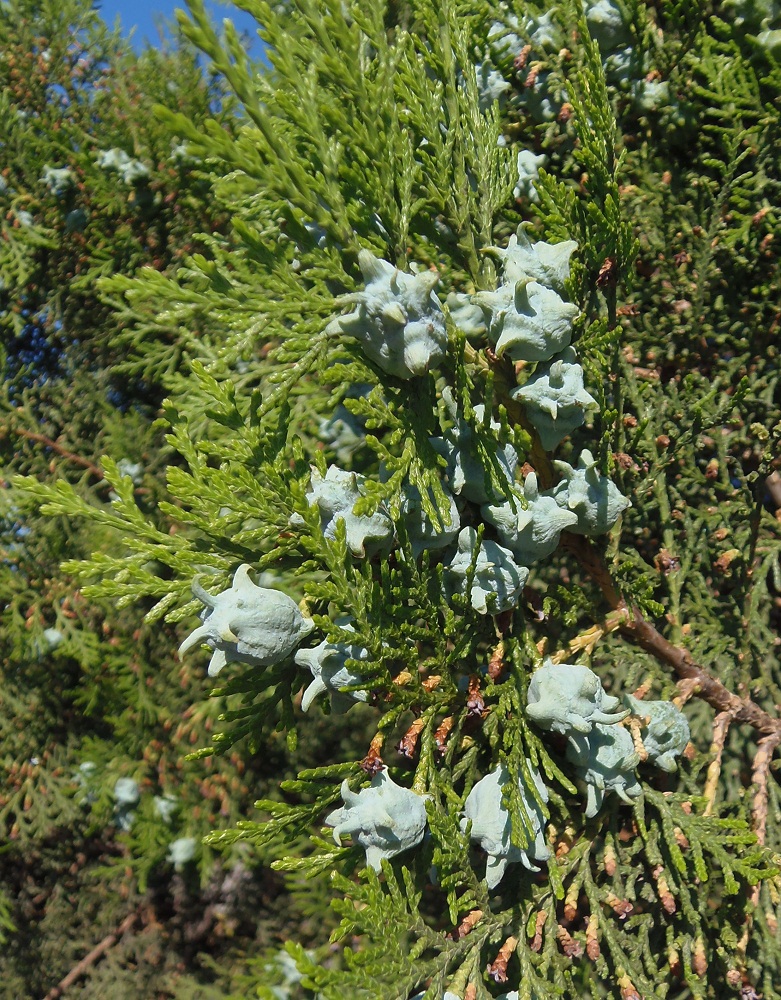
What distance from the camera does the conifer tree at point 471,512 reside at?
3.94ft

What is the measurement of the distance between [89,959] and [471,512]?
3.04 m

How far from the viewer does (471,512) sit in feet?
4.76

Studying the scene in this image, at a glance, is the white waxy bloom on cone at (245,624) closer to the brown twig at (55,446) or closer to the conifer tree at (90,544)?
the conifer tree at (90,544)

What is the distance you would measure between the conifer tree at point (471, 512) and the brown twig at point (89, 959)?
219cm

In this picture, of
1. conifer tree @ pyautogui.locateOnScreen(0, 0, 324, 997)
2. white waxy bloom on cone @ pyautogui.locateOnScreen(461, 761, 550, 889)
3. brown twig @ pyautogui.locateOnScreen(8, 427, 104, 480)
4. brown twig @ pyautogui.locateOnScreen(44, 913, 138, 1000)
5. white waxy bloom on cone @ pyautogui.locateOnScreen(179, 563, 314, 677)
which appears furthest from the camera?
brown twig @ pyautogui.locateOnScreen(44, 913, 138, 1000)

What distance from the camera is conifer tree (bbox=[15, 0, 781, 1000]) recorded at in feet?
3.94

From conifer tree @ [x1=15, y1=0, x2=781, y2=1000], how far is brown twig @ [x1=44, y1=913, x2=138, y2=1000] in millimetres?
2195

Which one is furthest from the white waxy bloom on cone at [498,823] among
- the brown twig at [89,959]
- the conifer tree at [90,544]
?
the brown twig at [89,959]

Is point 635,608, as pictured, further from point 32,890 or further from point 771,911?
point 32,890

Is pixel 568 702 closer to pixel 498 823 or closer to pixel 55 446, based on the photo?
pixel 498 823

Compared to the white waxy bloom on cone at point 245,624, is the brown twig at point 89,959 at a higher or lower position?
lower

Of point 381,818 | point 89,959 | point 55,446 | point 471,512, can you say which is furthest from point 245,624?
point 89,959

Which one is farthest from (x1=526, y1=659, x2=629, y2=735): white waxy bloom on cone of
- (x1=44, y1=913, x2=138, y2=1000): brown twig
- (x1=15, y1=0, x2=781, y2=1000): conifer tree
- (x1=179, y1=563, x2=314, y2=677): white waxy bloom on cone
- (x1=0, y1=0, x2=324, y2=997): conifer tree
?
(x1=44, y1=913, x2=138, y2=1000): brown twig

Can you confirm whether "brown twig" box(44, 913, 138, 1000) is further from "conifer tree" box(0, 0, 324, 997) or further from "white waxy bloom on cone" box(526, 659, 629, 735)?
"white waxy bloom on cone" box(526, 659, 629, 735)
